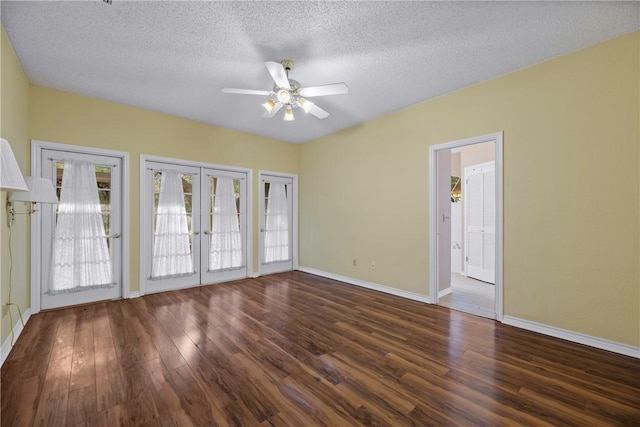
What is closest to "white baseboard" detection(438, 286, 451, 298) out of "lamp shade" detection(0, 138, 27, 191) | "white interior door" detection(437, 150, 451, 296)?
"white interior door" detection(437, 150, 451, 296)

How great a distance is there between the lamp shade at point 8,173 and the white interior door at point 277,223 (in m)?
3.81

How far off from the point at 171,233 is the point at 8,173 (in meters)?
2.88

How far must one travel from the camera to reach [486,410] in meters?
1.68

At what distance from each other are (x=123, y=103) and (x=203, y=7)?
2638 mm

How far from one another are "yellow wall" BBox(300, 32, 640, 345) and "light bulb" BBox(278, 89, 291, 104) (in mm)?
2019

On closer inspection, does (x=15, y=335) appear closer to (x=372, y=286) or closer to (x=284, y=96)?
(x=284, y=96)

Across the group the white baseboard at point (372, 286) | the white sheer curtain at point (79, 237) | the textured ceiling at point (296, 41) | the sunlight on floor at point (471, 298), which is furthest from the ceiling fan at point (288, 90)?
the sunlight on floor at point (471, 298)

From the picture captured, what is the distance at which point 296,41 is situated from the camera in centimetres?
246

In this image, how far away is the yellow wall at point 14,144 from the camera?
2.33m

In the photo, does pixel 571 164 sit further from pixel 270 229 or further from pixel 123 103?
pixel 123 103

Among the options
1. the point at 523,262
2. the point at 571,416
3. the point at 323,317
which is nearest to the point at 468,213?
the point at 523,262

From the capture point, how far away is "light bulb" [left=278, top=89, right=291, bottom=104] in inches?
107

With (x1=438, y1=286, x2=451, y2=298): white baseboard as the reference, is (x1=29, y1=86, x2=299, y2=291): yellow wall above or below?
above

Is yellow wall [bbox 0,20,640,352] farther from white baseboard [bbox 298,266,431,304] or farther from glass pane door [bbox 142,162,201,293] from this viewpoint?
glass pane door [bbox 142,162,201,293]
